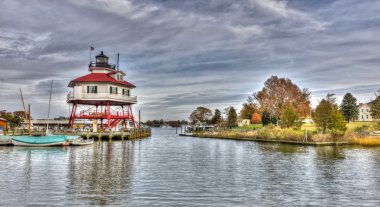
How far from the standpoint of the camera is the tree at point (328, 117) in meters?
49.0

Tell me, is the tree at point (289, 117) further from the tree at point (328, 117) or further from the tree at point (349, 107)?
the tree at point (349, 107)

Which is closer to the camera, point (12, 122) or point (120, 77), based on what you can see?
point (120, 77)

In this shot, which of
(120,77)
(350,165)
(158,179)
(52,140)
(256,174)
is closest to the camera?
(158,179)

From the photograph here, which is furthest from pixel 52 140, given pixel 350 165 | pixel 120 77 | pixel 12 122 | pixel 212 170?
pixel 12 122

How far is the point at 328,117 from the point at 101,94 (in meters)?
35.7

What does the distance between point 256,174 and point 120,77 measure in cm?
4740

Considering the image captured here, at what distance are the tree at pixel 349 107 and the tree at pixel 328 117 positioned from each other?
194 feet

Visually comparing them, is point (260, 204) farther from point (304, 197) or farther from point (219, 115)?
point (219, 115)

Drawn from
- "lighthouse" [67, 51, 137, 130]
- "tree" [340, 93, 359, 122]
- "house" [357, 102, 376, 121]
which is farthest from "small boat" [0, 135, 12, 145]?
"house" [357, 102, 376, 121]

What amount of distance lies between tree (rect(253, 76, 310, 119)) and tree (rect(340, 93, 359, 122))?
1258 inches

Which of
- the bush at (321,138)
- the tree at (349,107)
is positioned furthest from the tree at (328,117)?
the tree at (349,107)

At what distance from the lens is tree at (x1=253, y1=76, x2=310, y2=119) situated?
259ft

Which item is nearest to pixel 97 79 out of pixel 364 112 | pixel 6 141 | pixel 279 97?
pixel 6 141

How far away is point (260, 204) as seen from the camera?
43.1 ft
